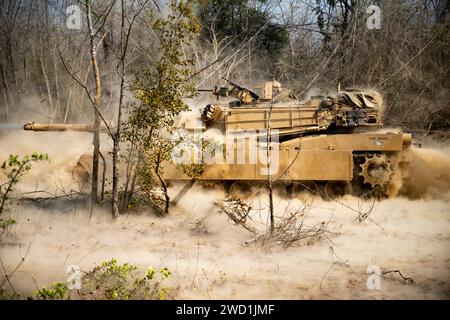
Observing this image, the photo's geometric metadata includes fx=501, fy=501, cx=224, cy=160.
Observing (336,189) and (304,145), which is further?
(336,189)

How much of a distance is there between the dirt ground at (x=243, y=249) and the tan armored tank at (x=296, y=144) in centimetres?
50

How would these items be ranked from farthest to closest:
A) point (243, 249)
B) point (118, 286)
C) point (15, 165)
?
point (243, 249), point (118, 286), point (15, 165)

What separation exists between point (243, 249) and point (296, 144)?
182 inches

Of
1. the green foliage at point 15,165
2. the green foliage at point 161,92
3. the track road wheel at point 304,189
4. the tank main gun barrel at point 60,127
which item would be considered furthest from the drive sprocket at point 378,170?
the green foliage at point 15,165

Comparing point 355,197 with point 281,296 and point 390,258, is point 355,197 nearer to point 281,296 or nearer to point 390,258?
point 390,258

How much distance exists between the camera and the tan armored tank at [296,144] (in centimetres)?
1163

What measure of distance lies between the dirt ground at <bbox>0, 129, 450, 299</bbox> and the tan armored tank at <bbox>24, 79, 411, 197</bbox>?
50 centimetres

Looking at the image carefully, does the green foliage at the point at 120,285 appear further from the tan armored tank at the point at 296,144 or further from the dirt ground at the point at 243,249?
the tan armored tank at the point at 296,144

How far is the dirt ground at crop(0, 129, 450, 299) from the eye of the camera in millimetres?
6246

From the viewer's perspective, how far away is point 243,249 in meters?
7.86

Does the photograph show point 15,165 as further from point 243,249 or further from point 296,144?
point 296,144

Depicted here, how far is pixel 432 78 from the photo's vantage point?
22.4 m

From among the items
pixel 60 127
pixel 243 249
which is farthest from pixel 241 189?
pixel 60 127
